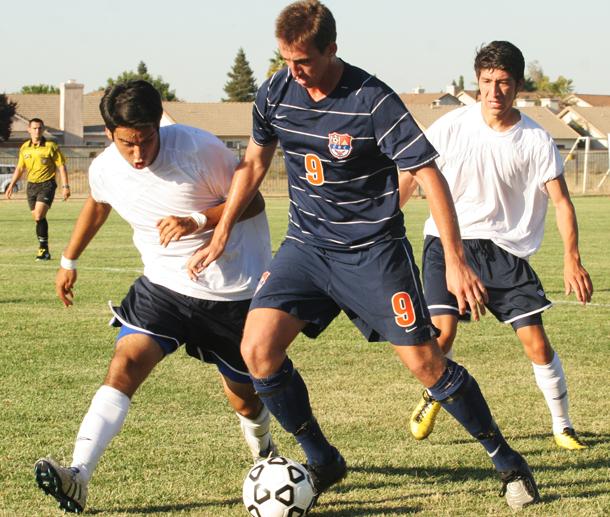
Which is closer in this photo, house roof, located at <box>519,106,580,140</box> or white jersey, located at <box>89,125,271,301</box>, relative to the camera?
white jersey, located at <box>89,125,271,301</box>

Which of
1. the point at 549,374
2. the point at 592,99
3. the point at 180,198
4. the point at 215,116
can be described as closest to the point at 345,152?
the point at 180,198

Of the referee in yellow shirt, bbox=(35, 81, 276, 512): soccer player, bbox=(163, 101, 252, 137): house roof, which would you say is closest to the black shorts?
the referee in yellow shirt

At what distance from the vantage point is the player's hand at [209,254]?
198 inches

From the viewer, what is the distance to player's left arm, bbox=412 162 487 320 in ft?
14.8

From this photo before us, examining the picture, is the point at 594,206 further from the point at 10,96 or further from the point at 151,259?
the point at 10,96

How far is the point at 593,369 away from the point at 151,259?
424 centimetres

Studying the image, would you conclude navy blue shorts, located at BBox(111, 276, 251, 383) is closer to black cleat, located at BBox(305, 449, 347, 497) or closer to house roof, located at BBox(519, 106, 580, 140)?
black cleat, located at BBox(305, 449, 347, 497)

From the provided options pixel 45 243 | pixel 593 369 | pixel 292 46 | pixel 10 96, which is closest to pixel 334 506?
pixel 292 46

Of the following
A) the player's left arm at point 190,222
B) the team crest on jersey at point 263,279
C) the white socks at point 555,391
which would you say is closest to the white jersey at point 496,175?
the white socks at point 555,391

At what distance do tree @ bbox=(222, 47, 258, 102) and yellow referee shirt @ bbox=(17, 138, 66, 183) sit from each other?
109 meters

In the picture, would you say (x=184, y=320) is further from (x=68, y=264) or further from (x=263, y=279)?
(x=68, y=264)

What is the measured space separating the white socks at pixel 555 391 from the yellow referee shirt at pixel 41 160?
13.4m

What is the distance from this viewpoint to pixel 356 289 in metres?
4.85

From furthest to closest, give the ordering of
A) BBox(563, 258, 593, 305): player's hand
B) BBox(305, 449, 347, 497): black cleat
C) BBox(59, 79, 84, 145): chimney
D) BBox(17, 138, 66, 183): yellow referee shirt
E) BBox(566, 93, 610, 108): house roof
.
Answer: BBox(566, 93, 610, 108): house roof, BBox(59, 79, 84, 145): chimney, BBox(17, 138, 66, 183): yellow referee shirt, BBox(563, 258, 593, 305): player's hand, BBox(305, 449, 347, 497): black cleat
